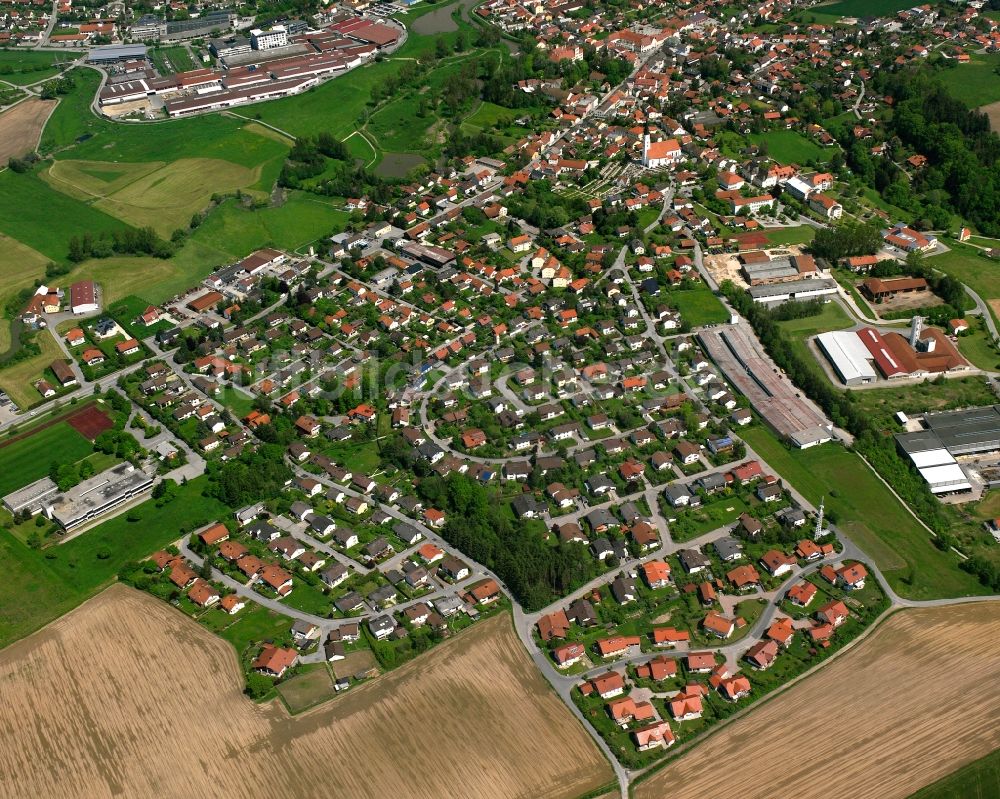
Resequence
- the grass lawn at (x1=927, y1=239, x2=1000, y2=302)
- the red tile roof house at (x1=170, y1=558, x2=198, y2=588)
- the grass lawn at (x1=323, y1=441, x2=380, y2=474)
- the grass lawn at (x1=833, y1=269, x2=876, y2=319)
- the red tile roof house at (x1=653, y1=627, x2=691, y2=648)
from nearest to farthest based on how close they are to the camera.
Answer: the red tile roof house at (x1=653, y1=627, x2=691, y2=648), the red tile roof house at (x1=170, y1=558, x2=198, y2=588), the grass lawn at (x1=323, y1=441, x2=380, y2=474), the grass lawn at (x1=833, y1=269, x2=876, y2=319), the grass lawn at (x1=927, y1=239, x2=1000, y2=302)

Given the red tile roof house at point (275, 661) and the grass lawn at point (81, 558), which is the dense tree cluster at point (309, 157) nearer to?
the grass lawn at point (81, 558)

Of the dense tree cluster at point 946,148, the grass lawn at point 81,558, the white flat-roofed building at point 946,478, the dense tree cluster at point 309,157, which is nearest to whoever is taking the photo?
the grass lawn at point 81,558

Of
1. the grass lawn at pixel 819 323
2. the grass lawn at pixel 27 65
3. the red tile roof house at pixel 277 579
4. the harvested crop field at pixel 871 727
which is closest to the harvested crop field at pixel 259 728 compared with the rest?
the red tile roof house at pixel 277 579

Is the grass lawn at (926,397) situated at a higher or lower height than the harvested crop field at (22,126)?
lower

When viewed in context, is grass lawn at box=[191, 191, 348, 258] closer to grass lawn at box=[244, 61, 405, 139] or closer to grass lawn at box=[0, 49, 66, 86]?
grass lawn at box=[244, 61, 405, 139]

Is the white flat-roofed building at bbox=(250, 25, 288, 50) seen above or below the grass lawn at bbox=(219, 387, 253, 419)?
above

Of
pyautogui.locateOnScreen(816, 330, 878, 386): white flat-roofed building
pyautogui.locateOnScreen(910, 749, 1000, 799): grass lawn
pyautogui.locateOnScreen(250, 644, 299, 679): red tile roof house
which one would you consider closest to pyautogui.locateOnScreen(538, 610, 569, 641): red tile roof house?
pyautogui.locateOnScreen(250, 644, 299, 679): red tile roof house
